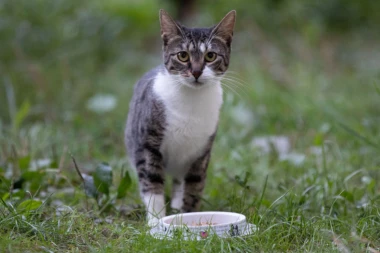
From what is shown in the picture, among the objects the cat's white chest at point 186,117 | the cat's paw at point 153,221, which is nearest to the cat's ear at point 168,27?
the cat's white chest at point 186,117

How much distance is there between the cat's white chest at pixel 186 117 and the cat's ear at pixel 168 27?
229mm

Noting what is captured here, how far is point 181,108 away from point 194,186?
1.57 feet

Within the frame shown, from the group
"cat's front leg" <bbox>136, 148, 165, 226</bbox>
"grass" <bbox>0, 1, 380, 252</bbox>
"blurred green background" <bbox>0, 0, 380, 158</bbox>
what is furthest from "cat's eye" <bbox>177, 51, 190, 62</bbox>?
"blurred green background" <bbox>0, 0, 380, 158</bbox>

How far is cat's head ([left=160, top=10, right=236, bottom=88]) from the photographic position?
2920 millimetres

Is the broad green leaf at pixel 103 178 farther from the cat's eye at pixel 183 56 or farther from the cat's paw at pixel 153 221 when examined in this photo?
the cat's eye at pixel 183 56

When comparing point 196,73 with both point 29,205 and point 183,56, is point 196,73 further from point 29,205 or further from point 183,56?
point 29,205

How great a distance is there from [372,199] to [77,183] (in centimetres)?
170

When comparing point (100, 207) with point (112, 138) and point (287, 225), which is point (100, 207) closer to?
point (287, 225)

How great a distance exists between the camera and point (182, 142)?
3.02m

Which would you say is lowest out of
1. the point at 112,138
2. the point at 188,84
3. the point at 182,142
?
the point at 112,138

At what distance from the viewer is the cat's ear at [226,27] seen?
10.0ft

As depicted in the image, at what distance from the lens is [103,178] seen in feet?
9.75

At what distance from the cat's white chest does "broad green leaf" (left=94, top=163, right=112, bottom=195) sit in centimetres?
32

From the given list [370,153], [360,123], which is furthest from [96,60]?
[370,153]
